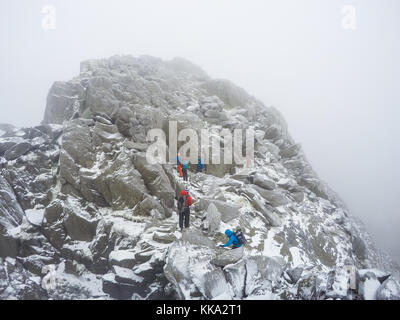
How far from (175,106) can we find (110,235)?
19863 mm

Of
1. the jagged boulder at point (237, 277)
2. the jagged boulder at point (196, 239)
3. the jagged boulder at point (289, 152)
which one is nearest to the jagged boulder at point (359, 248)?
the jagged boulder at point (289, 152)

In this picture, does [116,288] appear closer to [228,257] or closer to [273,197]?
[228,257]

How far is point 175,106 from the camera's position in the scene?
31031mm

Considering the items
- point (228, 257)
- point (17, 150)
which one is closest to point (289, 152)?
point (228, 257)

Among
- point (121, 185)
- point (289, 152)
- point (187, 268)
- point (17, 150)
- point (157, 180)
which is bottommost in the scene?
point (187, 268)

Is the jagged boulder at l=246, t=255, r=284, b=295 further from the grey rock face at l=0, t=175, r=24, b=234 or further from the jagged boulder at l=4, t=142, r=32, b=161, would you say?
the jagged boulder at l=4, t=142, r=32, b=161

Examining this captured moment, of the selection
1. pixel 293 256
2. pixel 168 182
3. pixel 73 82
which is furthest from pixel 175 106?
pixel 293 256

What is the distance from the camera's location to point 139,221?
53.3 feet

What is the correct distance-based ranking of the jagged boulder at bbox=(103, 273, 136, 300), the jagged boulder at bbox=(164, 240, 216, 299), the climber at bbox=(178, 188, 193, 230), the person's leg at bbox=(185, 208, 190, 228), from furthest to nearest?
the person's leg at bbox=(185, 208, 190, 228) < the climber at bbox=(178, 188, 193, 230) < the jagged boulder at bbox=(103, 273, 136, 300) < the jagged boulder at bbox=(164, 240, 216, 299)

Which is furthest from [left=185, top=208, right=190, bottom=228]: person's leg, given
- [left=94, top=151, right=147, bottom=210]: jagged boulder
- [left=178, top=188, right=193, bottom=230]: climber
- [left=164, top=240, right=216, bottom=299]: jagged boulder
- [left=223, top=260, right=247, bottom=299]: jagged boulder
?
[left=223, top=260, right=247, bottom=299]: jagged boulder

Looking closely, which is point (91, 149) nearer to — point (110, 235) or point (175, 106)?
Answer: point (110, 235)

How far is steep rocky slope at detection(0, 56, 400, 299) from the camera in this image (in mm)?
12945
